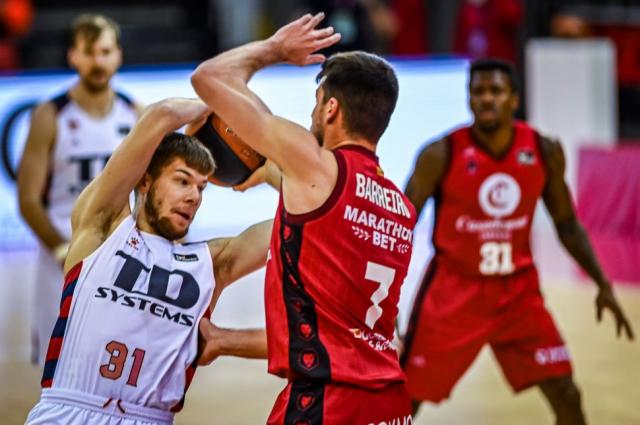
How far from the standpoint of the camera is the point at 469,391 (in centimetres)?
845

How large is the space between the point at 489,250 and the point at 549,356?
0.64 metres

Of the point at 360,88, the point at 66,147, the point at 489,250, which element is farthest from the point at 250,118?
the point at 66,147

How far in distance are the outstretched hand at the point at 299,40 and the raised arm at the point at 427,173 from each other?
2274mm

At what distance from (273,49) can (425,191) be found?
245 centimetres

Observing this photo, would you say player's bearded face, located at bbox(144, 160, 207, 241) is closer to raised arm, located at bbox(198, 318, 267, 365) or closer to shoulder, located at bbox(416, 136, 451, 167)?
raised arm, located at bbox(198, 318, 267, 365)

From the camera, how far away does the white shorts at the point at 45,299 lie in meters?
7.27

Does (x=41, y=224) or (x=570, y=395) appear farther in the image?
(x=41, y=224)

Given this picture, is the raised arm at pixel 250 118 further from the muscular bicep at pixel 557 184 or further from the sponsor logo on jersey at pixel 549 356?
the muscular bicep at pixel 557 184

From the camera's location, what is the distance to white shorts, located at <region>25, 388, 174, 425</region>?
14.0ft

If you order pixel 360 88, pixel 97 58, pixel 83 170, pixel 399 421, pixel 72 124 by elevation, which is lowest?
pixel 399 421

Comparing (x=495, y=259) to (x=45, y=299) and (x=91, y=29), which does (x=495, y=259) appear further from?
(x=91, y=29)

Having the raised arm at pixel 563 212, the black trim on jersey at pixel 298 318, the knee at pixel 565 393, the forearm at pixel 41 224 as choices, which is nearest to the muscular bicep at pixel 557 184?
the raised arm at pixel 563 212

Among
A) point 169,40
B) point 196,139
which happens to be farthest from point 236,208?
point 196,139

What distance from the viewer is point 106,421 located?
14.0ft
